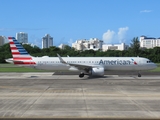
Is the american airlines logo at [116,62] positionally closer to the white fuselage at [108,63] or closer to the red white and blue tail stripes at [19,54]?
the white fuselage at [108,63]

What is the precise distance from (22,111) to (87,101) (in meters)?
4.43

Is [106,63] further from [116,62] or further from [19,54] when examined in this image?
[19,54]

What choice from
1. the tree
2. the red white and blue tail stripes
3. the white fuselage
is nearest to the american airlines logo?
the white fuselage

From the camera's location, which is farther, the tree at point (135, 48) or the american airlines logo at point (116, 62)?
the tree at point (135, 48)

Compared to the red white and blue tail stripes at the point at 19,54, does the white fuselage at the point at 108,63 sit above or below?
below

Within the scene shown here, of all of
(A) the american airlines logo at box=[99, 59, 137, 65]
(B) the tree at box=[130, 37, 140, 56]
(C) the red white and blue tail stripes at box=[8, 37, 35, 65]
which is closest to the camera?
(A) the american airlines logo at box=[99, 59, 137, 65]

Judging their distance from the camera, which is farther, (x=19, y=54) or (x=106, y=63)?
(x=19, y=54)

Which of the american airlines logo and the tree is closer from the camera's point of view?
the american airlines logo

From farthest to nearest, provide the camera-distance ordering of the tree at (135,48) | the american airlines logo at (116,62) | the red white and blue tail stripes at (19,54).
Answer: the tree at (135,48) < the red white and blue tail stripes at (19,54) < the american airlines logo at (116,62)

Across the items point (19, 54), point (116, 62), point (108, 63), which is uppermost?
point (19, 54)

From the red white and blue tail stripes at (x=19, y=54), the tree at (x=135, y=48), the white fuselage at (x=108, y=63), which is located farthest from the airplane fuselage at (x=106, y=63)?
the tree at (x=135, y=48)

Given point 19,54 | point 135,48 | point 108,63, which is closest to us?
point 108,63

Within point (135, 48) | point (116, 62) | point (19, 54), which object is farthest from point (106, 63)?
point (135, 48)

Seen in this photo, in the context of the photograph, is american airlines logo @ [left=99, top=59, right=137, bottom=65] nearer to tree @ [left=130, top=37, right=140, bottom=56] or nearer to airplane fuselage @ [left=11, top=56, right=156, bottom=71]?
airplane fuselage @ [left=11, top=56, right=156, bottom=71]
